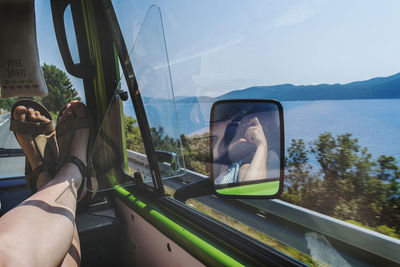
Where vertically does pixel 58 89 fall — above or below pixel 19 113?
above

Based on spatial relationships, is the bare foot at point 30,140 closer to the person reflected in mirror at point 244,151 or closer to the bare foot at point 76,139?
the bare foot at point 76,139

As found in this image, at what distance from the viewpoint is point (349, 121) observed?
905mm

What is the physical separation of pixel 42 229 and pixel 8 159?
74.9 inches

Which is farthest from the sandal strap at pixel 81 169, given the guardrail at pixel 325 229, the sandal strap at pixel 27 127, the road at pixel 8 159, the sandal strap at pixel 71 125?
the guardrail at pixel 325 229

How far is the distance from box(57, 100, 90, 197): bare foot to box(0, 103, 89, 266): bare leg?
0.23m

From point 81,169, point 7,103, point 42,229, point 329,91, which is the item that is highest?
point 7,103

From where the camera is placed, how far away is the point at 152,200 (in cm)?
155

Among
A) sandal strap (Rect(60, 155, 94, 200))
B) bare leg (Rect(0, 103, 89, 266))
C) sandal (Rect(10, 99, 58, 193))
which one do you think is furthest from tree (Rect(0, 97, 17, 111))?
bare leg (Rect(0, 103, 89, 266))

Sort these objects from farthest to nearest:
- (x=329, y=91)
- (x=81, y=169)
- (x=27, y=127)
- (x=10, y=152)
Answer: (x=10, y=152) < (x=27, y=127) < (x=81, y=169) < (x=329, y=91)

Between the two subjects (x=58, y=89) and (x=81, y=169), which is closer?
(x=81, y=169)

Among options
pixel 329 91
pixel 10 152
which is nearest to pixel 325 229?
pixel 329 91

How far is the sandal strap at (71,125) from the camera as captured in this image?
2.07 meters

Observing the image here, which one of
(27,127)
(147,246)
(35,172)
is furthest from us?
(27,127)

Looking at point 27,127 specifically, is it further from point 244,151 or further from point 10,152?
point 244,151
